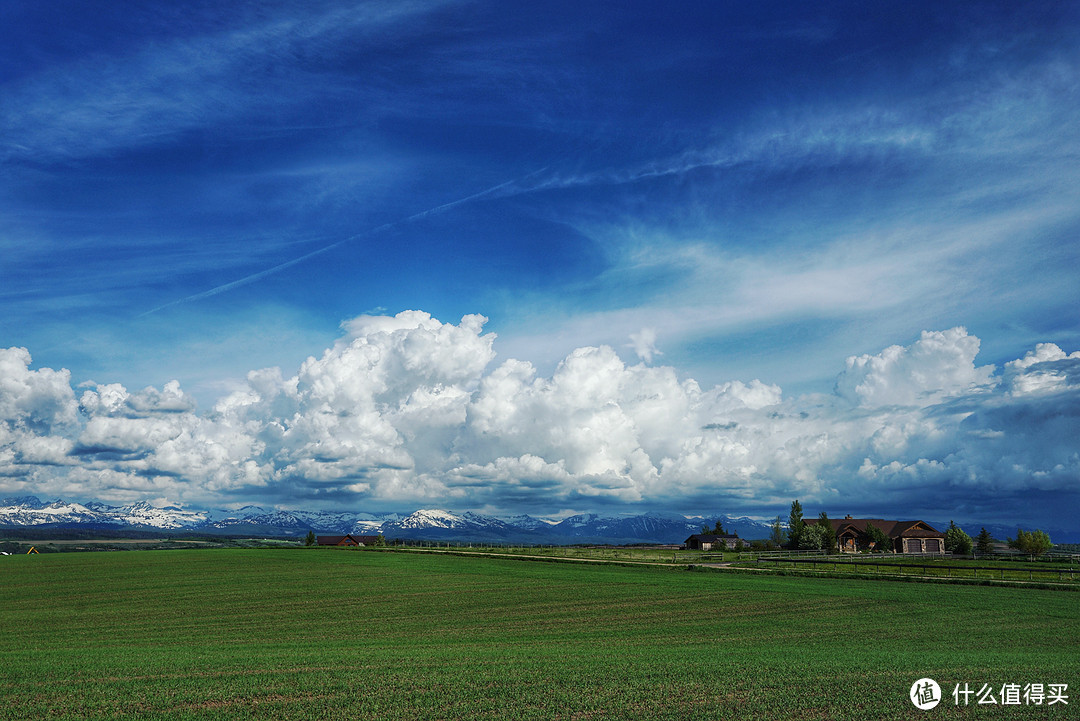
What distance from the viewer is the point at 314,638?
3167 cm

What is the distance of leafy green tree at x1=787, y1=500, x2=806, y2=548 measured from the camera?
139675mm

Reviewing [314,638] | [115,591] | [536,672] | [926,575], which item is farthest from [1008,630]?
[115,591]

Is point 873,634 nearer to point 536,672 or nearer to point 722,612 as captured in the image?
point 722,612

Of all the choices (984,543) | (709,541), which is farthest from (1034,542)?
(709,541)

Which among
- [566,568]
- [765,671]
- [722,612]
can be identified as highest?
[765,671]

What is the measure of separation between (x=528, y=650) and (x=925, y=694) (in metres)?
14.3

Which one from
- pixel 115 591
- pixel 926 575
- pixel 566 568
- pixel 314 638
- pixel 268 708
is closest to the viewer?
pixel 268 708

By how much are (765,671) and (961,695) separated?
210 inches

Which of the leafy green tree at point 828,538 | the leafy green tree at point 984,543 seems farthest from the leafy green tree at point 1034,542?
the leafy green tree at point 828,538

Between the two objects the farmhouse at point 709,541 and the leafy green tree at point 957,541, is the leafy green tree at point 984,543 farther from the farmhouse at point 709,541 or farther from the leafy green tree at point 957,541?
the farmhouse at point 709,541

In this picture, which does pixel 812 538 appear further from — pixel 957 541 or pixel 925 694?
pixel 925 694

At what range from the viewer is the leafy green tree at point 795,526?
139675 mm

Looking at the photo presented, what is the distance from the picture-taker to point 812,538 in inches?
5310

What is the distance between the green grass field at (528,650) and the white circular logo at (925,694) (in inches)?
9.6
